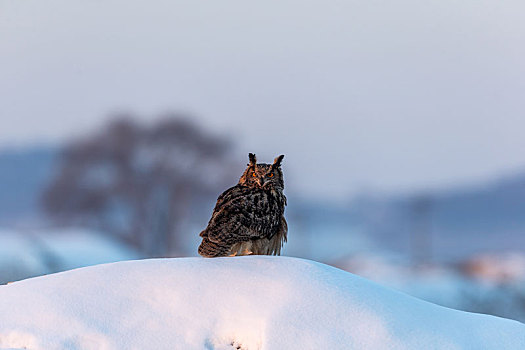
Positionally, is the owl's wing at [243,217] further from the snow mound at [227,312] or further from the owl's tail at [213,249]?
the snow mound at [227,312]

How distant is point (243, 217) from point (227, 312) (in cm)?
218

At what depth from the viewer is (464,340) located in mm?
5441

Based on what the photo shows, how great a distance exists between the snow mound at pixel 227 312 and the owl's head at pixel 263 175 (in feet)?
5.82

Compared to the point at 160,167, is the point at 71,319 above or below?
below

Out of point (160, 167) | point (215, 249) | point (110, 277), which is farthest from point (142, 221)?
point (110, 277)

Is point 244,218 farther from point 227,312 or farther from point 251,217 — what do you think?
point 227,312

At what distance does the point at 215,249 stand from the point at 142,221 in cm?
1312

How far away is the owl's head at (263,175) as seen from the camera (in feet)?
25.1

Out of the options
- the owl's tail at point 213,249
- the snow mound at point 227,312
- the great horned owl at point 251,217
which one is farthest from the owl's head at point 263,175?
the snow mound at point 227,312

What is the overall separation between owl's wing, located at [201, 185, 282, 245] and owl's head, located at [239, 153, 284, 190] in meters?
0.12

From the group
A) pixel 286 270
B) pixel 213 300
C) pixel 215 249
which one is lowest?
pixel 213 300

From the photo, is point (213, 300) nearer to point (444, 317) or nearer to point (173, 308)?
point (173, 308)

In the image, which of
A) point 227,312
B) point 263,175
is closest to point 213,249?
point 263,175

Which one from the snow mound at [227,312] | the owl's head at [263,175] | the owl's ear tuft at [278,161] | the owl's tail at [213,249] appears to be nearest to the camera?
the snow mound at [227,312]
